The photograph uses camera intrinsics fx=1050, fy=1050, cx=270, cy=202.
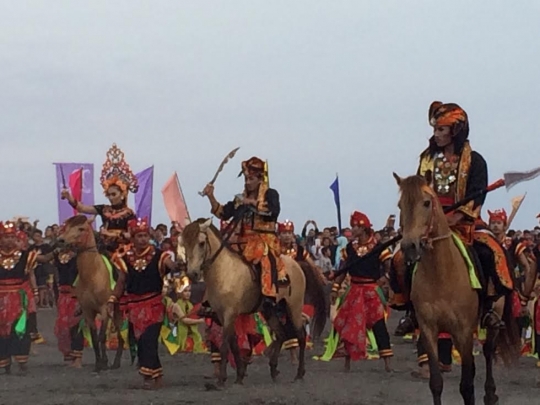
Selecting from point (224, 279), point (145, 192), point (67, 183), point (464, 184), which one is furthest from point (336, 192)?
point (464, 184)

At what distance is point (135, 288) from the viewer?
1245 centimetres

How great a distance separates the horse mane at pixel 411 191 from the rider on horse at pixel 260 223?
14.8 ft

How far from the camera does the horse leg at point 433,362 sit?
8.90 metres

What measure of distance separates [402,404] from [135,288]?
11.4ft

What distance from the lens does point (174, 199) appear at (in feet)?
78.0

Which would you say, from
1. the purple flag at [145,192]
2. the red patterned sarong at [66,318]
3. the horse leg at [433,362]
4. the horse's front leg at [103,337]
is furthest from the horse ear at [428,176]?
the purple flag at [145,192]

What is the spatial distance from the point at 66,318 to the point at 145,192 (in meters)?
9.90

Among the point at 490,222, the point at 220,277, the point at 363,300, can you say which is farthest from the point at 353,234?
the point at 220,277

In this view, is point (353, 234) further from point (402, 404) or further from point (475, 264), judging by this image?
point (475, 264)

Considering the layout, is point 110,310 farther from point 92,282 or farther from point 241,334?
point 241,334

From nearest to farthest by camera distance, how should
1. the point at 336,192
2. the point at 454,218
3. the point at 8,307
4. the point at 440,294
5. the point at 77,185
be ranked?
1. the point at 440,294
2. the point at 454,218
3. the point at 8,307
4. the point at 77,185
5. the point at 336,192

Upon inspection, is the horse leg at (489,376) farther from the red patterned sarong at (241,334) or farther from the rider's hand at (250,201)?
the red patterned sarong at (241,334)

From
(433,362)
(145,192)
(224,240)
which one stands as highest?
(145,192)

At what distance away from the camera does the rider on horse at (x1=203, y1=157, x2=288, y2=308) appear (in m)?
13.0
